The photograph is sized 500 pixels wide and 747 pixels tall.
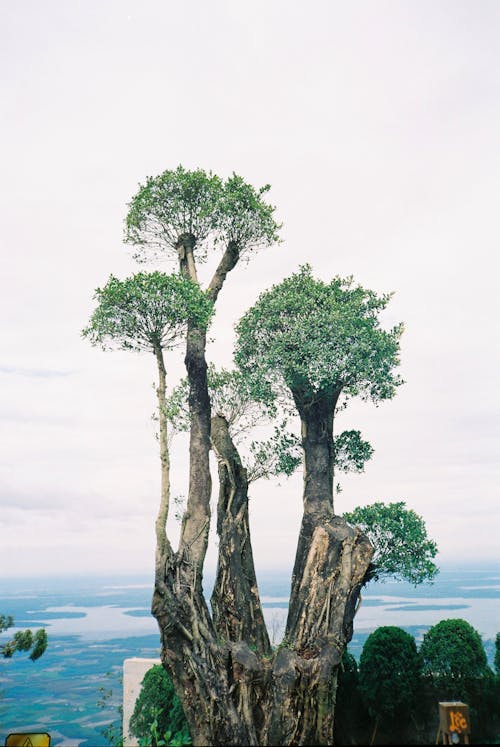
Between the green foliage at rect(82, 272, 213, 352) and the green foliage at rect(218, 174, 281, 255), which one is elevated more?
the green foliage at rect(218, 174, 281, 255)

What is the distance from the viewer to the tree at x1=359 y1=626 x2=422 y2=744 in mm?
12367

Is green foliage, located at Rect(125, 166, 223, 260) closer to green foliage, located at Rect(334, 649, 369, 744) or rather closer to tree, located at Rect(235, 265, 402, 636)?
tree, located at Rect(235, 265, 402, 636)

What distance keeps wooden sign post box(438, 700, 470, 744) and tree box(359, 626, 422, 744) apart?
436 cm

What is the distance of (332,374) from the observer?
13484 mm

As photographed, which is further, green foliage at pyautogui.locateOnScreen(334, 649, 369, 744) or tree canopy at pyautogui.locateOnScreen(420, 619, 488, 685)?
A: tree canopy at pyautogui.locateOnScreen(420, 619, 488, 685)

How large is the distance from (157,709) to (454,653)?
21.0 feet

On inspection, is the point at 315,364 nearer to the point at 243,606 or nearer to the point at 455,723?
the point at 243,606

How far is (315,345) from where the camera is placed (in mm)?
13672

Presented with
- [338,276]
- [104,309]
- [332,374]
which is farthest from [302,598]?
[338,276]

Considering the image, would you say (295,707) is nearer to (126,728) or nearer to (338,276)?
(126,728)

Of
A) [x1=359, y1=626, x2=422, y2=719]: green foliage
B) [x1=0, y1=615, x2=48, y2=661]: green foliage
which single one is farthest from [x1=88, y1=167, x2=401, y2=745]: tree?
[x1=0, y1=615, x2=48, y2=661]: green foliage

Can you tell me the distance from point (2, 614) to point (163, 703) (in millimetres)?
3780

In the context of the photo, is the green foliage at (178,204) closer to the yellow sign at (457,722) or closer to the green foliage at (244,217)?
the green foliage at (244,217)

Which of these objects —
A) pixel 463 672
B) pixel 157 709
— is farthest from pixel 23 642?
pixel 463 672
